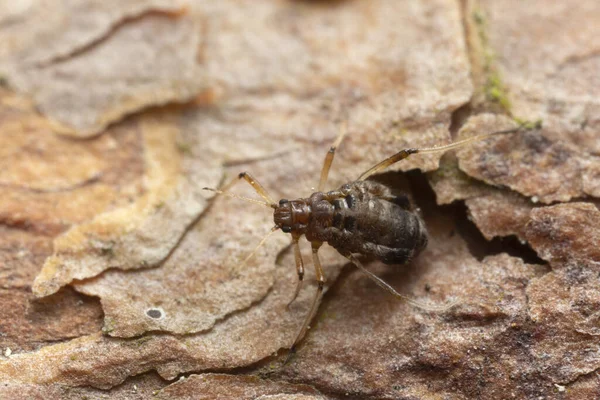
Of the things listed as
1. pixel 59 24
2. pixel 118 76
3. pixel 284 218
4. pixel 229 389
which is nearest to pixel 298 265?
pixel 284 218

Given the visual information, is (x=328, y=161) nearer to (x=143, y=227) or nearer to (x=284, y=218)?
(x=284, y=218)

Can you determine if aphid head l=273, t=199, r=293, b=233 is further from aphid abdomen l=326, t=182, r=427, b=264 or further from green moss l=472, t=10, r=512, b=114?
green moss l=472, t=10, r=512, b=114

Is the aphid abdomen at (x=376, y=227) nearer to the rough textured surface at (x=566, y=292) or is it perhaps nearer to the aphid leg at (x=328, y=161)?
the aphid leg at (x=328, y=161)

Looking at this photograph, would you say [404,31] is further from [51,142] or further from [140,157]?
[51,142]

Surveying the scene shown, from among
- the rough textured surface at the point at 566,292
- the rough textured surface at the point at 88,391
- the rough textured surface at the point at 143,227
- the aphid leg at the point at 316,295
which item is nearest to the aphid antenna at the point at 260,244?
the aphid leg at the point at 316,295

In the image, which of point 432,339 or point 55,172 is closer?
point 432,339
